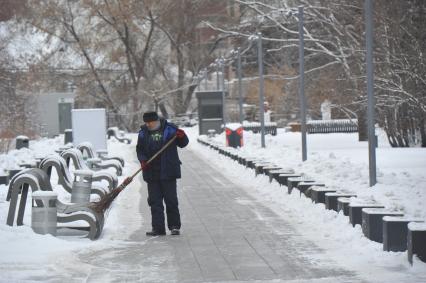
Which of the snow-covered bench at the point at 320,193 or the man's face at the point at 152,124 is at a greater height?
the man's face at the point at 152,124

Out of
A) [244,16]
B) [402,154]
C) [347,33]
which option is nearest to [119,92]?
[244,16]

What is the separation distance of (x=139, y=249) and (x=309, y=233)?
7.57 feet

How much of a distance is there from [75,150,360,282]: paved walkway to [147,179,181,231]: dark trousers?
0.20 meters

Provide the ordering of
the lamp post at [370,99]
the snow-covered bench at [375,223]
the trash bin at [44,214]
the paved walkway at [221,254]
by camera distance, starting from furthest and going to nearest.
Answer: the lamp post at [370,99] < the trash bin at [44,214] < the snow-covered bench at [375,223] < the paved walkway at [221,254]

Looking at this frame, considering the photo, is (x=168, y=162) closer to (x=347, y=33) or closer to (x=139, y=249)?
(x=139, y=249)

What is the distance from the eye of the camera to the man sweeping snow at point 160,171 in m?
12.0

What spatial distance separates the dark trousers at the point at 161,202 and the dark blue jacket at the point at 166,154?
0.11m

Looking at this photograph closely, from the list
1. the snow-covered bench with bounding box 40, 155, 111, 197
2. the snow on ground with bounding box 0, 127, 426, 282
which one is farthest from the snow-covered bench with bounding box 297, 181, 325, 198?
the snow-covered bench with bounding box 40, 155, 111, 197

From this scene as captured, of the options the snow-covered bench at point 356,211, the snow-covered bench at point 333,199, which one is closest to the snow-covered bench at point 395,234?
the snow-covered bench at point 356,211

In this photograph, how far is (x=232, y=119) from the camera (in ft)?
240

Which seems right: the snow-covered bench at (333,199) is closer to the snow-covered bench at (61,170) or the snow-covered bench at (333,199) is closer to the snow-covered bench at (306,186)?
the snow-covered bench at (306,186)

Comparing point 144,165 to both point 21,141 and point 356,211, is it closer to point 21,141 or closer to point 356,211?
point 356,211

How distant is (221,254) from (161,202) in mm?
2009

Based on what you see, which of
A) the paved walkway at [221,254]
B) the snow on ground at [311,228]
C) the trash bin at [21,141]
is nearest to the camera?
the paved walkway at [221,254]
